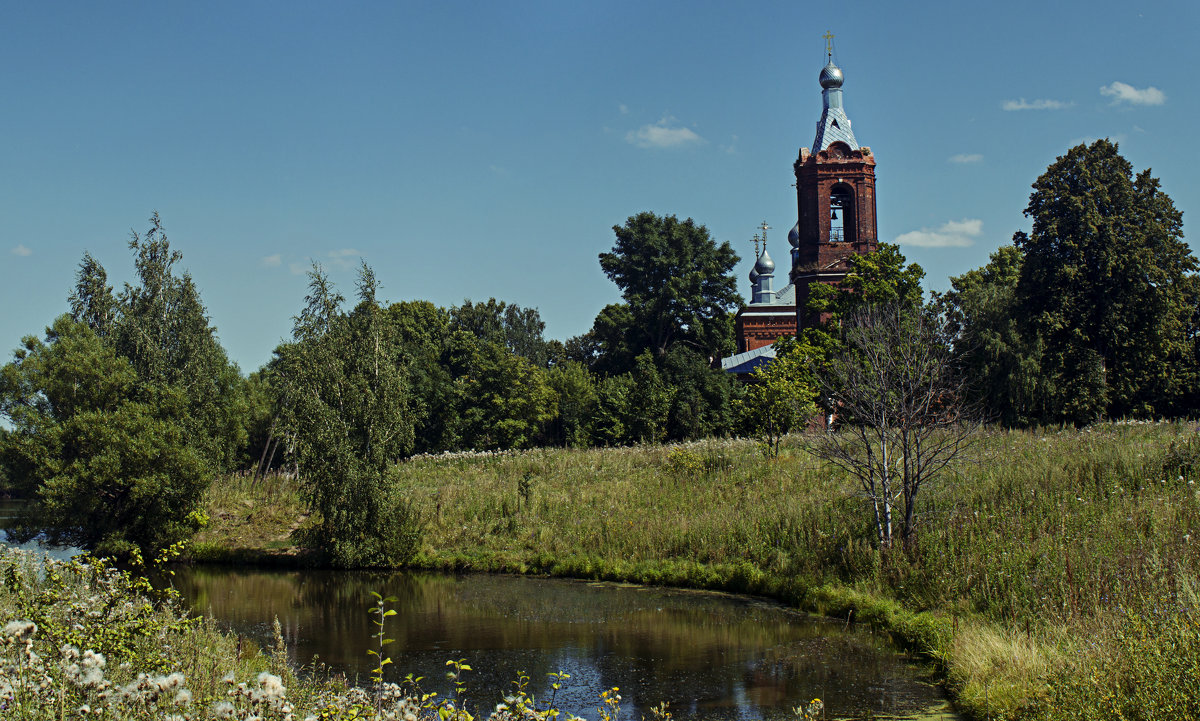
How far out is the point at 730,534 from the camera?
19.7 metres

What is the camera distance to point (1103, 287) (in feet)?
104

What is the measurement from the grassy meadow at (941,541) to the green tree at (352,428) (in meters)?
1.48

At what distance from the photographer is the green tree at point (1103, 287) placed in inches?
1232

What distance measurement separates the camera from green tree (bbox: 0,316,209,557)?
957 inches

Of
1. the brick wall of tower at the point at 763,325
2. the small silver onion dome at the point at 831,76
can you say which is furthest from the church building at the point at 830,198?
the brick wall of tower at the point at 763,325

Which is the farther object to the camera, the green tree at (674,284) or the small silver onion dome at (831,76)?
the green tree at (674,284)

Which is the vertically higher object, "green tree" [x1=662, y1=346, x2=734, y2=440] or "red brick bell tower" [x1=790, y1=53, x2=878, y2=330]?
"red brick bell tower" [x1=790, y1=53, x2=878, y2=330]

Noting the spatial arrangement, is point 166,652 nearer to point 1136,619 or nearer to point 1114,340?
point 1136,619

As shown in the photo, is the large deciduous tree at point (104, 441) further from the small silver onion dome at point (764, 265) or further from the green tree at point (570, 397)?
the small silver onion dome at point (764, 265)

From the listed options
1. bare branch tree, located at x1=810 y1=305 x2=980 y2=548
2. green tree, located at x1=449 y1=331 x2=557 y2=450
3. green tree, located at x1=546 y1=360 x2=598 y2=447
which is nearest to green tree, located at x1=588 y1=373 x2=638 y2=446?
green tree, located at x1=546 y1=360 x2=598 y2=447

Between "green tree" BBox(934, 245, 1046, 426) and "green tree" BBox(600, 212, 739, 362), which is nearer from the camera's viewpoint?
"green tree" BBox(934, 245, 1046, 426)

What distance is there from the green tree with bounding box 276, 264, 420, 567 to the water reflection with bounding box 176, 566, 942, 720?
194cm

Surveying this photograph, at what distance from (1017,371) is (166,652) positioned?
33.4 meters

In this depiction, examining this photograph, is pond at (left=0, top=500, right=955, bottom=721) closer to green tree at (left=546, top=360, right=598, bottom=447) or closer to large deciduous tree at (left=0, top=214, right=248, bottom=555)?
large deciduous tree at (left=0, top=214, right=248, bottom=555)
